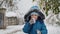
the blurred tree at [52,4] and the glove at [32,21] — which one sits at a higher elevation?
the blurred tree at [52,4]

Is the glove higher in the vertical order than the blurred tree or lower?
lower

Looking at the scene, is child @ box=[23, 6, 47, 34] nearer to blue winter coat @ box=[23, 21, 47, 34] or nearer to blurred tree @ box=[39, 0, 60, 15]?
blue winter coat @ box=[23, 21, 47, 34]

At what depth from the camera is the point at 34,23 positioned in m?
2.20

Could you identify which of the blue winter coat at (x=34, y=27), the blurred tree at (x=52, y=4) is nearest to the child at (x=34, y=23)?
the blue winter coat at (x=34, y=27)

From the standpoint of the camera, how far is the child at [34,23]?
2.17m

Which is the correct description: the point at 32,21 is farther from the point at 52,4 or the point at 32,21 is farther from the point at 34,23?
the point at 52,4

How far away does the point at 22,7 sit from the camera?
620 cm

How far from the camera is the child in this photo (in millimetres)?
2172

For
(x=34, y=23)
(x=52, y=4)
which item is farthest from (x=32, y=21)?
(x=52, y=4)

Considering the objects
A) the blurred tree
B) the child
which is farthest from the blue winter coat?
the blurred tree

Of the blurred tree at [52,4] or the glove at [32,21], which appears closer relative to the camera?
the glove at [32,21]

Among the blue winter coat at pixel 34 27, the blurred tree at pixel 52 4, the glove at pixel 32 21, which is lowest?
the blue winter coat at pixel 34 27

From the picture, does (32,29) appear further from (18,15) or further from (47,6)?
(18,15)

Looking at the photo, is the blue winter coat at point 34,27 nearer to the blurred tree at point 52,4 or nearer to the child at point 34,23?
the child at point 34,23
